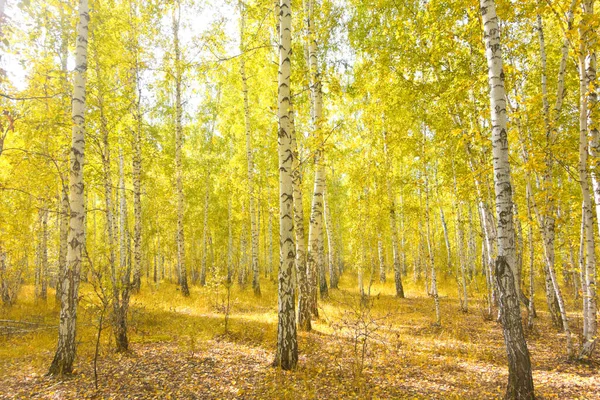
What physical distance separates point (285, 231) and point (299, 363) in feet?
8.25

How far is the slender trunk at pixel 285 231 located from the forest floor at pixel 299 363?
407 mm

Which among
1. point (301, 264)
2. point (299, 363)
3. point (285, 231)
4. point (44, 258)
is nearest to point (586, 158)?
point (285, 231)

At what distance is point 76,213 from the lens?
18.8 feet

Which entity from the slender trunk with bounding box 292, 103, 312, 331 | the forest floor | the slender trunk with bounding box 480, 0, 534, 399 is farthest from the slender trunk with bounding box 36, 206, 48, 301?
the slender trunk with bounding box 480, 0, 534, 399

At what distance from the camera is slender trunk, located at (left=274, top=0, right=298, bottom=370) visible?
18.2 feet

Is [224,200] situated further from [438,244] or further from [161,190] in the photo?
[438,244]

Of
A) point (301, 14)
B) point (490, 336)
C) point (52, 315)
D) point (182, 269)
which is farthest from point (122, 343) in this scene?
point (301, 14)

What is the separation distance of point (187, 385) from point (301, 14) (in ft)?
33.2

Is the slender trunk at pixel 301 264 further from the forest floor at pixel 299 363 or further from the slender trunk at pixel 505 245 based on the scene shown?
the slender trunk at pixel 505 245

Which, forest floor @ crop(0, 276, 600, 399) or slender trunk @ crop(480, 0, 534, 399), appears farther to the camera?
forest floor @ crop(0, 276, 600, 399)

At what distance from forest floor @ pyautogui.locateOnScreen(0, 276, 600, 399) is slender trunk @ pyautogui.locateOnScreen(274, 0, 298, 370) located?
407 mm

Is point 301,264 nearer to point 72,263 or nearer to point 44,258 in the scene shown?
point 72,263

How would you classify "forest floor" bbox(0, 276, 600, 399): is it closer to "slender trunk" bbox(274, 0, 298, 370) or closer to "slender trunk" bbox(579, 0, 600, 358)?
"slender trunk" bbox(274, 0, 298, 370)

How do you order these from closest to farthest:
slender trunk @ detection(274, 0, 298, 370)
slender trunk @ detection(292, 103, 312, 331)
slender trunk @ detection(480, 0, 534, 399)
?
slender trunk @ detection(480, 0, 534, 399) → slender trunk @ detection(274, 0, 298, 370) → slender trunk @ detection(292, 103, 312, 331)
